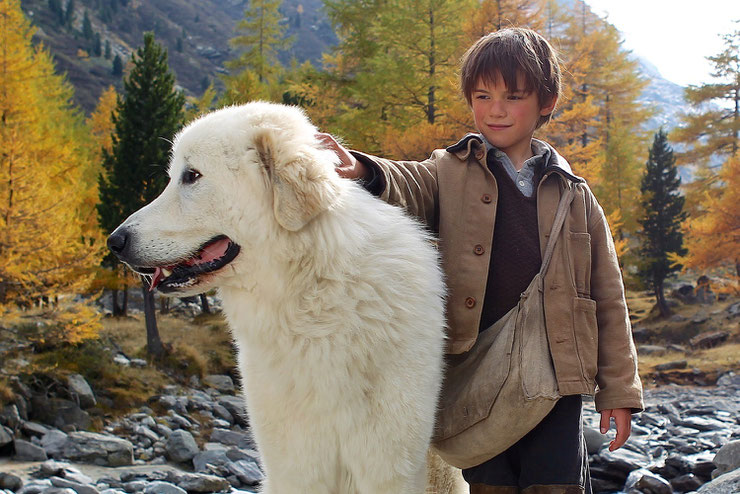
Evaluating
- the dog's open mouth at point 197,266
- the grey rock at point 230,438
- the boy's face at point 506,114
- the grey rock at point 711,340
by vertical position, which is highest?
the boy's face at point 506,114

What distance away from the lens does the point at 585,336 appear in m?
2.15

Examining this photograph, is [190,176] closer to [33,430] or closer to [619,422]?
[619,422]

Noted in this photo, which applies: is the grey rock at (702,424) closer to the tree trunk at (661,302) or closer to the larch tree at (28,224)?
→ the larch tree at (28,224)

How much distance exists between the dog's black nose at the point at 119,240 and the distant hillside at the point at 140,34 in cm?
5606

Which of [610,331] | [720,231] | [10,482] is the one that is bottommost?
[10,482]

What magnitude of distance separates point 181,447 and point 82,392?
3303 millimetres

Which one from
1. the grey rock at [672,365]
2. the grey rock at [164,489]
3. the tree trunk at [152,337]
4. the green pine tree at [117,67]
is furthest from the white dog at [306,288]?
the green pine tree at [117,67]

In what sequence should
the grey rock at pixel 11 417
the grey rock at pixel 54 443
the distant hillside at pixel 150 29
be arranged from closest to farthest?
the grey rock at pixel 54 443 < the grey rock at pixel 11 417 < the distant hillside at pixel 150 29

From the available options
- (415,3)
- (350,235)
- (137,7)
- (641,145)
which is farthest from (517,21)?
(137,7)

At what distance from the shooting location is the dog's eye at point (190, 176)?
221 centimetres

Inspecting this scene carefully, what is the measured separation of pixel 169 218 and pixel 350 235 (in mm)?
643

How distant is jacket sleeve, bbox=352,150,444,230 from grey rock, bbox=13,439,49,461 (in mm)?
8326

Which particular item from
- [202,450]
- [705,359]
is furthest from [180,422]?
[705,359]

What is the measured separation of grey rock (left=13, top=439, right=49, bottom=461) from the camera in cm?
851
